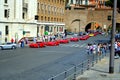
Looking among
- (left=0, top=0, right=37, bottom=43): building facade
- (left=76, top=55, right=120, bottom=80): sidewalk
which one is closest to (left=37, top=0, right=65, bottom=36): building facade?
(left=0, top=0, right=37, bottom=43): building facade

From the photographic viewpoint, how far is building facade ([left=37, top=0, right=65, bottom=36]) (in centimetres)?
8654

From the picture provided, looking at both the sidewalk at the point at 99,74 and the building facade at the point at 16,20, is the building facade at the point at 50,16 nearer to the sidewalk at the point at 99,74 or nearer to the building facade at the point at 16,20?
the building facade at the point at 16,20

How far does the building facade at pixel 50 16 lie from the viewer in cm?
8654

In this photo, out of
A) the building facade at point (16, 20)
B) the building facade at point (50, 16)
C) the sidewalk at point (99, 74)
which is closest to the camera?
the sidewalk at point (99, 74)

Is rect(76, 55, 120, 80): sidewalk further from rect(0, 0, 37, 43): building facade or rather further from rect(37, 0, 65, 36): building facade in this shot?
rect(37, 0, 65, 36): building facade

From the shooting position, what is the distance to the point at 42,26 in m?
87.5

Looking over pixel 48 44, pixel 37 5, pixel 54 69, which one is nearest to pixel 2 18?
pixel 48 44

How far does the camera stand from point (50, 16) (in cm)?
9519

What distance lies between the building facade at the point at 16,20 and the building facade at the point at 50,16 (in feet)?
28.4

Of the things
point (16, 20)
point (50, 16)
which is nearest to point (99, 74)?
point (16, 20)

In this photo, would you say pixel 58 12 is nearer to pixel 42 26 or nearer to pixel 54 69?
pixel 42 26

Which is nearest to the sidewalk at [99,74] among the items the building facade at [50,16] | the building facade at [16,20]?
the building facade at [16,20]

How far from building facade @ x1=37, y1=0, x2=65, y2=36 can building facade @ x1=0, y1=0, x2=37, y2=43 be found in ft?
28.4

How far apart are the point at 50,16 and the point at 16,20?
87.0 feet
